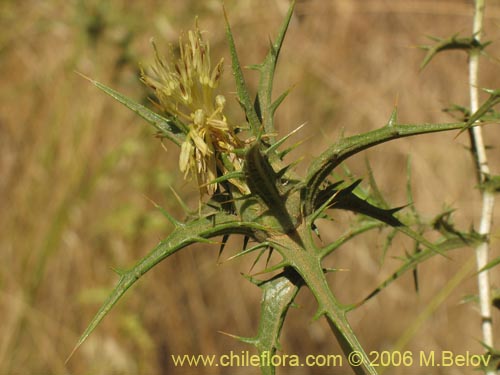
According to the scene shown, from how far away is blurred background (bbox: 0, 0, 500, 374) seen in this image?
328 cm

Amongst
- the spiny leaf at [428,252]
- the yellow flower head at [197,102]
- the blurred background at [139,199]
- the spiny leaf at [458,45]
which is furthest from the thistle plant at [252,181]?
the blurred background at [139,199]

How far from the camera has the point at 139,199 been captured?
3500 millimetres

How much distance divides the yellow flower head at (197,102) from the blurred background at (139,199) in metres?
1.94

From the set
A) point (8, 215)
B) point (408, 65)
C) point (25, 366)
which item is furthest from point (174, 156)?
point (408, 65)

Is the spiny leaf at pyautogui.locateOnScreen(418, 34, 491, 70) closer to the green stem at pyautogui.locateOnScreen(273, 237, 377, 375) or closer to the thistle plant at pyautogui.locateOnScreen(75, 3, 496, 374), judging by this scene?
the thistle plant at pyautogui.locateOnScreen(75, 3, 496, 374)

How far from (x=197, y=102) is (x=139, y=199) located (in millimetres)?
2589

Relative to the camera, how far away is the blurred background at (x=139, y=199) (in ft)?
10.7

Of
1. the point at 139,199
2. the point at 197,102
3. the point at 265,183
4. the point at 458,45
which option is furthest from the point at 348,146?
the point at 139,199

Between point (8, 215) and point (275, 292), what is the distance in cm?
301

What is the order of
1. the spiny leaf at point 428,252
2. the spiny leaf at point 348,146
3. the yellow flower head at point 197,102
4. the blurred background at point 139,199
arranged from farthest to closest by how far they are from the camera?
the blurred background at point 139,199, the spiny leaf at point 428,252, the yellow flower head at point 197,102, the spiny leaf at point 348,146

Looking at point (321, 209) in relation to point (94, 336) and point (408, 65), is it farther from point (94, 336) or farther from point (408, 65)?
point (408, 65)

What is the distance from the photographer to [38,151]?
3.64 metres

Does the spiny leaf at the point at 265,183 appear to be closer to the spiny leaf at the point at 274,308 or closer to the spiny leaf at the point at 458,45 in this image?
the spiny leaf at the point at 274,308

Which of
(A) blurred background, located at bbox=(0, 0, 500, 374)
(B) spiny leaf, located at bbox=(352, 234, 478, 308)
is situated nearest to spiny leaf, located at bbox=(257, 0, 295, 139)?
(B) spiny leaf, located at bbox=(352, 234, 478, 308)
